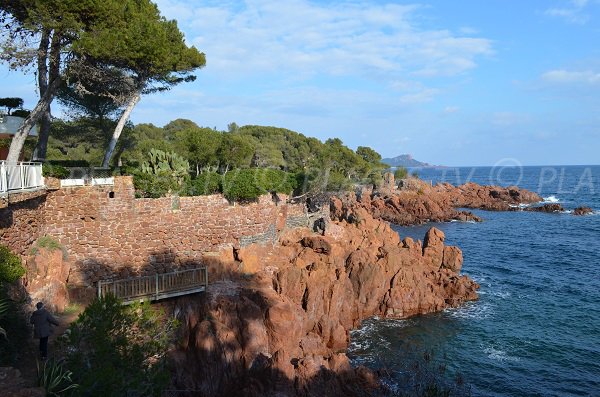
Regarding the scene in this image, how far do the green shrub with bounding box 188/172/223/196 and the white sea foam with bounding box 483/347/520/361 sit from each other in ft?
53.8

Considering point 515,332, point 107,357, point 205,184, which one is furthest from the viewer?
point 205,184

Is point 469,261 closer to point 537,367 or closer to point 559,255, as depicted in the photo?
point 559,255

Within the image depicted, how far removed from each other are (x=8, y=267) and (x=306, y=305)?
1353 centimetres

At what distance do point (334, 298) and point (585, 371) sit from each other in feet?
38.6

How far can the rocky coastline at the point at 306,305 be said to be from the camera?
1684cm

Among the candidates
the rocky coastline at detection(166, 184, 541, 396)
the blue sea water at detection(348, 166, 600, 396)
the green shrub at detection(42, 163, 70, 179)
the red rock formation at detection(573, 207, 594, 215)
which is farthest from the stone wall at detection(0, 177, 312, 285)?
the red rock formation at detection(573, 207, 594, 215)

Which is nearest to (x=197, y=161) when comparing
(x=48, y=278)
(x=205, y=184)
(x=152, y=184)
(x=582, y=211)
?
(x=205, y=184)

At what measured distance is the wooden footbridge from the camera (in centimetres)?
1806

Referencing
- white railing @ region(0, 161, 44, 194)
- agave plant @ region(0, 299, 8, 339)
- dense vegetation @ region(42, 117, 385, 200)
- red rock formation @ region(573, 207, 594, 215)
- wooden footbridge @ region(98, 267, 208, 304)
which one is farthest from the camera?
red rock formation @ region(573, 207, 594, 215)

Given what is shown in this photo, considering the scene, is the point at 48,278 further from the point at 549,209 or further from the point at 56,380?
the point at 549,209

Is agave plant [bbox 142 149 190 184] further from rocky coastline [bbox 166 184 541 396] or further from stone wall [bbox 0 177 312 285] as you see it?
rocky coastline [bbox 166 184 541 396]

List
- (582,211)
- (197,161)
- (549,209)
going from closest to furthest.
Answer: (197,161)
(582,211)
(549,209)

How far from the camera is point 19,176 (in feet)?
53.4

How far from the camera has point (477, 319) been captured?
86.3ft
